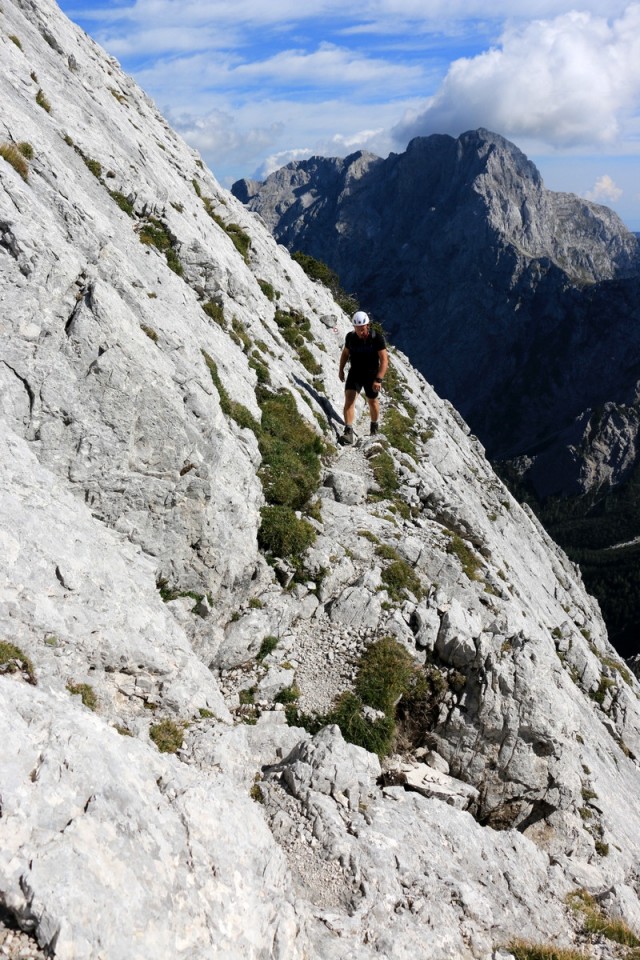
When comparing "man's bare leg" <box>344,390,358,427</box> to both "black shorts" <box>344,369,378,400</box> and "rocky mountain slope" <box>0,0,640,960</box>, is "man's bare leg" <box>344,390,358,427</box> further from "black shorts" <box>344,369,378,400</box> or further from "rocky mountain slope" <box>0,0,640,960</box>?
"rocky mountain slope" <box>0,0,640,960</box>

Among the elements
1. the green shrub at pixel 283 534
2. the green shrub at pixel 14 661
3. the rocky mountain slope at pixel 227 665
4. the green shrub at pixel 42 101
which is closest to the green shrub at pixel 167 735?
the rocky mountain slope at pixel 227 665

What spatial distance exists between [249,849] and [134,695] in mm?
3903

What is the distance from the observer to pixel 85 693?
1058 cm

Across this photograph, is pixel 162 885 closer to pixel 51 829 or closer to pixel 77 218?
pixel 51 829

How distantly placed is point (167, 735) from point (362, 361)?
757 inches

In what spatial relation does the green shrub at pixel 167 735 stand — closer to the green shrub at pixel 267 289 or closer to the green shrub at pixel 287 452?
the green shrub at pixel 287 452

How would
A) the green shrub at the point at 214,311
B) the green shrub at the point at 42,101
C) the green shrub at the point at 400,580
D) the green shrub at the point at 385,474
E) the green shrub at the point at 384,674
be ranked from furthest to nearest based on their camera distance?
the green shrub at the point at 214,311 → the green shrub at the point at 42,101 → the green shrub at the point at 385,474 → the green shrub at the point at 400,580 → the green shrub at the point at 384,674

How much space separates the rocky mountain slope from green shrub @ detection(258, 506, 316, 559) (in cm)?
13

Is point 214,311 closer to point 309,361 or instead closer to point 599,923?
point 309,361

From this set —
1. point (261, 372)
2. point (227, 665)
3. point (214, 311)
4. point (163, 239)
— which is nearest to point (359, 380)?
point (261, 372)

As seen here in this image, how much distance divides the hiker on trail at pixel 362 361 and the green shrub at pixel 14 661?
61.3 feet

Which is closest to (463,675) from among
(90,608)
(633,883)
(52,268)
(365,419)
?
(633,883)

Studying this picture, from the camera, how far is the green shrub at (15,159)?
17.8 m

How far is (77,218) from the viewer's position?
19.0 m
